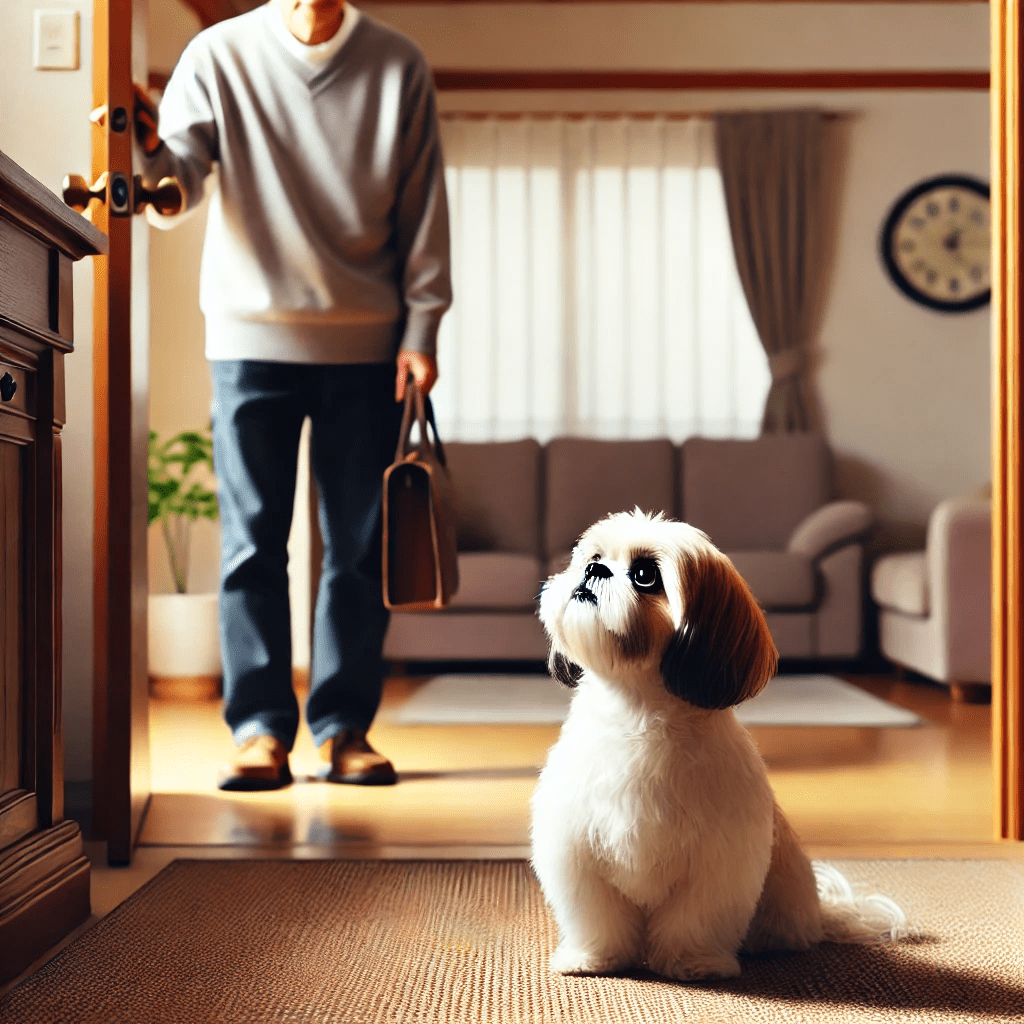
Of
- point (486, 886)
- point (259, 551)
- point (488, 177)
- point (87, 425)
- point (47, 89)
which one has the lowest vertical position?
point (486, 886)

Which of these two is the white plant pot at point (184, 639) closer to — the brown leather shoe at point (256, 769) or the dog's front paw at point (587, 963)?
the brown leather shoe at point (256, 769)

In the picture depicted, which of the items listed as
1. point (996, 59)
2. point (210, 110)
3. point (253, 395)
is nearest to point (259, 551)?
point (253, 395)

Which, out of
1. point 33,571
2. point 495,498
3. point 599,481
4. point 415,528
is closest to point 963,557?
point 599,481

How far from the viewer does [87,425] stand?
191 cm

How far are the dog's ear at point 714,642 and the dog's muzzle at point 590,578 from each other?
8cm

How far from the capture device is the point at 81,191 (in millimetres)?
1711

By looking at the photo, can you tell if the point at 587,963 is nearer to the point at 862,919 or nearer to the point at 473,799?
the point at 862,919

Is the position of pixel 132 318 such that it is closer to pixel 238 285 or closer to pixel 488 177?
pixel 238 285

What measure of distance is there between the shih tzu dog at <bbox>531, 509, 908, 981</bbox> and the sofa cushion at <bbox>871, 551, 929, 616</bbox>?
9.56ft

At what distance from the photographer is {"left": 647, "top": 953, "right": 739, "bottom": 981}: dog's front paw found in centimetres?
122

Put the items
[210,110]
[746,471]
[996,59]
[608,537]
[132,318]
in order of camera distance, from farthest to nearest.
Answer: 1. [746,471]
2. [210,110]
3. [996,59]
4. [132,318]
5. [608,537]

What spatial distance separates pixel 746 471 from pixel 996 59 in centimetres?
304

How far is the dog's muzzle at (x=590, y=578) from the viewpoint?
1.14m

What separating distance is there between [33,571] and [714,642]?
84cm
